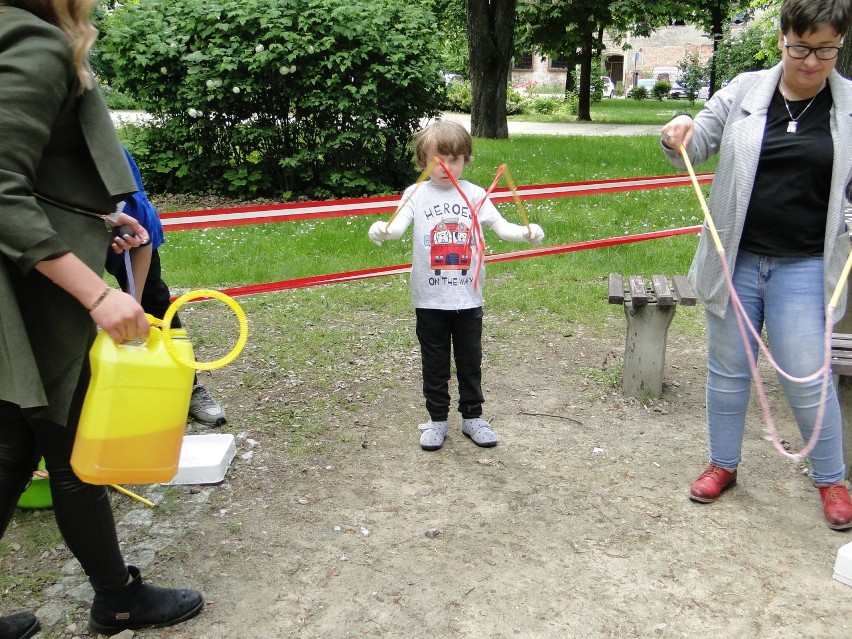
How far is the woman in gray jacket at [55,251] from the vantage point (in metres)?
1.83

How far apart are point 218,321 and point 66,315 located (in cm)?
362

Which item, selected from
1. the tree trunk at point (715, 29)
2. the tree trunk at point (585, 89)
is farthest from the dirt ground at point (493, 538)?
the tree trunk at point (715, 29)

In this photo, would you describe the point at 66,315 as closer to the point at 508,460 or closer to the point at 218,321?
the point at 508,460

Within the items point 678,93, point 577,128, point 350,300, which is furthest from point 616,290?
point 678,93

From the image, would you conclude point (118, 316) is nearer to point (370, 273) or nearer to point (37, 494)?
point (37, 494)

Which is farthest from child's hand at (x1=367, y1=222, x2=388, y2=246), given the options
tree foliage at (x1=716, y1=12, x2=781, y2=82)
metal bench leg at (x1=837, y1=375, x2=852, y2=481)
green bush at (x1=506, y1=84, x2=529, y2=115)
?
tree foliage at (x1=716, y1=12, x2=781, y2=82)

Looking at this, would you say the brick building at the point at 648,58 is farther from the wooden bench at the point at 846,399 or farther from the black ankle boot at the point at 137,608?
the black ankle boot at the point at 137,608

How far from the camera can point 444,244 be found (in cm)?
352

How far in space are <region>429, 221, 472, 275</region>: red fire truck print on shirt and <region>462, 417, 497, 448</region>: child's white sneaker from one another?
0.78 m

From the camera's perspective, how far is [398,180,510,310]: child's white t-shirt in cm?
353

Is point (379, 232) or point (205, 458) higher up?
point (379, 232)

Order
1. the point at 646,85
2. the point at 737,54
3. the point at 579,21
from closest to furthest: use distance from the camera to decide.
→ 1. the point at 579,21
2. the point at 737,54
3. the point at 646,85

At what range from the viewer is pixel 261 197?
9461 mm

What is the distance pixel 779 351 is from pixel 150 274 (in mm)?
2591
